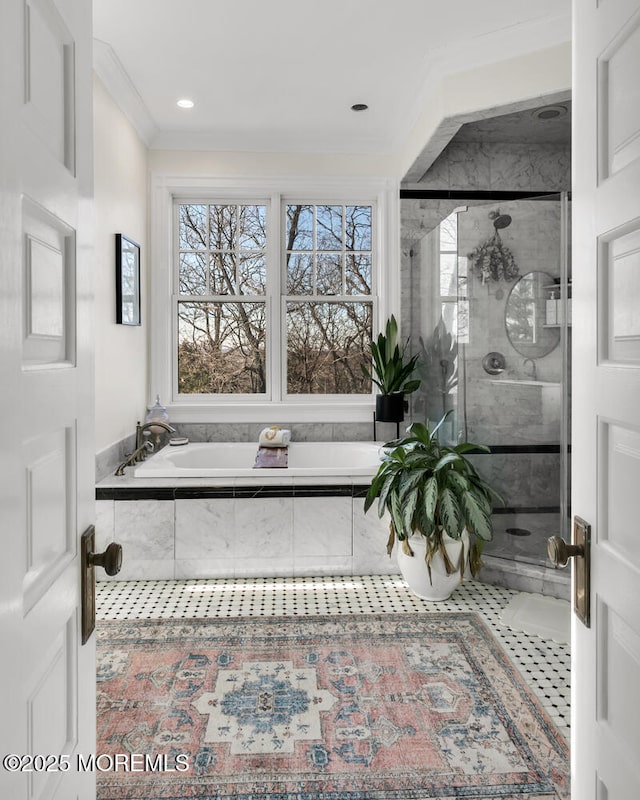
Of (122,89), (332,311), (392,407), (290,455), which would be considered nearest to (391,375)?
(392,407)

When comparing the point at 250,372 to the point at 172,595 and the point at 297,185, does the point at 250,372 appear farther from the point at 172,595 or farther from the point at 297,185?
the point at 172,595

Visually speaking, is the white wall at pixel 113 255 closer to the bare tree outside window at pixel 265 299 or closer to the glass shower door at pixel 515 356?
the bare tree outside window at pixel 265 299

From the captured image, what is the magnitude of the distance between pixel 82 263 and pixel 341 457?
10.7ft

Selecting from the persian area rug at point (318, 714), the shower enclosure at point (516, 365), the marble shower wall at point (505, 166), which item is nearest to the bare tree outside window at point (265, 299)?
the marble shower wall at point (505, 166)

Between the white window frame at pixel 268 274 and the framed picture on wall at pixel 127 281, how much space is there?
13.6 inches

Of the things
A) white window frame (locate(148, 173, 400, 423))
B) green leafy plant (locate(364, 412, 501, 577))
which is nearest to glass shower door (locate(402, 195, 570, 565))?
green leafy plant (locate(364, 412, 501, 577))

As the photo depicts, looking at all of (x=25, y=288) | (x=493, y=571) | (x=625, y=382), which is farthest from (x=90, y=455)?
(x=493, y=571)

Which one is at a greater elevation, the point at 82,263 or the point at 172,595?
the point at 82,263

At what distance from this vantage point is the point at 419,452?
2.92m

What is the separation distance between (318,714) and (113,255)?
2.63 metres

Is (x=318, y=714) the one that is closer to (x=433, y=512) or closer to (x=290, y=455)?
(x=433, y=512)

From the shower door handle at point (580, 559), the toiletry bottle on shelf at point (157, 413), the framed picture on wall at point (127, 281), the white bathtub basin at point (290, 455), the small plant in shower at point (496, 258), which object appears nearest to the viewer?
the shower door handle at point (580, 559)

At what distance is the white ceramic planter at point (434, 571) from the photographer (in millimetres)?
2795

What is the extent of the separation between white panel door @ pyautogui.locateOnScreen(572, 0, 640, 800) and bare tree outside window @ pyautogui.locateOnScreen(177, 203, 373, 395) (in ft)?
11.2
